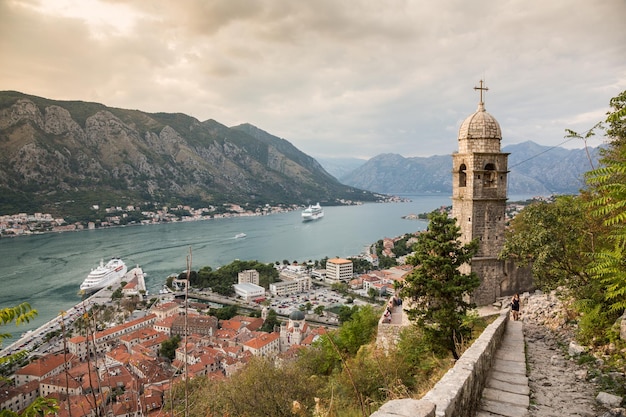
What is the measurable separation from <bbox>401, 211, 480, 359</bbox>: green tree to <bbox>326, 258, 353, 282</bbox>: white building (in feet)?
131

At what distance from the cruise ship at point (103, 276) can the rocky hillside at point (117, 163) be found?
5474 centimetres

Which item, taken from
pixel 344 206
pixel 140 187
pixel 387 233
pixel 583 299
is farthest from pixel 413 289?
pixel 344 206

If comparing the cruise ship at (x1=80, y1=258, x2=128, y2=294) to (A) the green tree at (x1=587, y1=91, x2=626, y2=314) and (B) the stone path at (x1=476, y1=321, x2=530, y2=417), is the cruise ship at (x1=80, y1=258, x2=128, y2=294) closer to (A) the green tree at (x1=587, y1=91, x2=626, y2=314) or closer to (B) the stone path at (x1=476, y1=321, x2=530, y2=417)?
(B) the stone path at (x1=476, y1=321, x2=530, y2=417)

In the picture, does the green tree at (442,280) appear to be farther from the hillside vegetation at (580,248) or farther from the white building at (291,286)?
the white building at (291,286)

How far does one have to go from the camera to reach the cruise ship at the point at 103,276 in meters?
38.8

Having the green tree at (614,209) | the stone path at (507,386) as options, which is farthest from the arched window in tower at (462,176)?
the stone path at (507,386)

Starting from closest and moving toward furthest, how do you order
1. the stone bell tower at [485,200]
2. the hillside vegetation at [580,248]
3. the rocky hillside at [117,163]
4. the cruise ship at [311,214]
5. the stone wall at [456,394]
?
the stone wall at [456,394] → the hillside vegetation at [580,248] → the stone bell tower at [485,200] → the rocky hillside at [117,163] → the cruise ship at [311,214]

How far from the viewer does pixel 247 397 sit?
8.23m

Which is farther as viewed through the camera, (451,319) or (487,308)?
(487,308)

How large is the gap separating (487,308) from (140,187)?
121 metres

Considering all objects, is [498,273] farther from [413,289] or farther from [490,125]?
[413,289]

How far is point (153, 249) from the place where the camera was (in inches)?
2296

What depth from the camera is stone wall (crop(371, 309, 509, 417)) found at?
214 cm

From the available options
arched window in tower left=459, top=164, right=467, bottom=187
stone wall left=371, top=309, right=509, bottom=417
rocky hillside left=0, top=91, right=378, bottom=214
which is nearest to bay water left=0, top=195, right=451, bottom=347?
arched window in tower left=459, top=164, right=467, bottom=187
